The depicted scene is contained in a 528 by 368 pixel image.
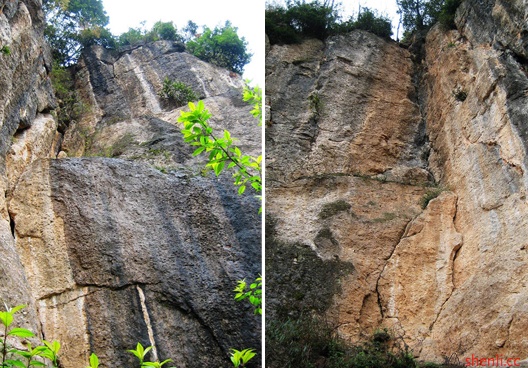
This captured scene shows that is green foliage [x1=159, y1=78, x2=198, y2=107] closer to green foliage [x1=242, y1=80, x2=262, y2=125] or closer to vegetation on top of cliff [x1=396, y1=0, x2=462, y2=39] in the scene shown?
vegetation on top of cliff [x1=396, y1=0, x2=462, y2=39]

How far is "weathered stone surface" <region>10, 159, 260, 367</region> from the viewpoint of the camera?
6766 mm

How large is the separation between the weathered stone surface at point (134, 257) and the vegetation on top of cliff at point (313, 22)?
11.8 ft

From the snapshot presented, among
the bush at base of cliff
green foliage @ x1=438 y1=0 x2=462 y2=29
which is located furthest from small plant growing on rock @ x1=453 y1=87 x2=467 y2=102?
the bush at base of cliff

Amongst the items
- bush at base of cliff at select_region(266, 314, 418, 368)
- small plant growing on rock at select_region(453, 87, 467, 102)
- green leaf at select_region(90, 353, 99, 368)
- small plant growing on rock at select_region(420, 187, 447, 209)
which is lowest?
bush at base of cliff at select_region(266, 314, 418, 368)

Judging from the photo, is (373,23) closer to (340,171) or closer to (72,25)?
(340,171)

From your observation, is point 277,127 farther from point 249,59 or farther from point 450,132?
point 249,59

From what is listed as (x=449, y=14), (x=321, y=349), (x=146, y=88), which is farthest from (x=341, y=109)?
(x=146, y=88)

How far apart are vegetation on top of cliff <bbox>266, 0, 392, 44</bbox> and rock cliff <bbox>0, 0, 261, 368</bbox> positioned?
2.09m

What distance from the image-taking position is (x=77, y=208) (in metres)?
7.66

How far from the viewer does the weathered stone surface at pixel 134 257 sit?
6766 mm

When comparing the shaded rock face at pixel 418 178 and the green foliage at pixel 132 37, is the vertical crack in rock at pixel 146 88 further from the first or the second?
the shaded rock face at pixel 418 178

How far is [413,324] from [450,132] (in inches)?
127

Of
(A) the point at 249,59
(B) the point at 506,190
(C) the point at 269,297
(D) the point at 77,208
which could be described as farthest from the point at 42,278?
(A) the point at 249,59

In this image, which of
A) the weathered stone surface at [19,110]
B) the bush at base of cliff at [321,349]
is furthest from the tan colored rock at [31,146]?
the bush at base of cliff at [321,349]
